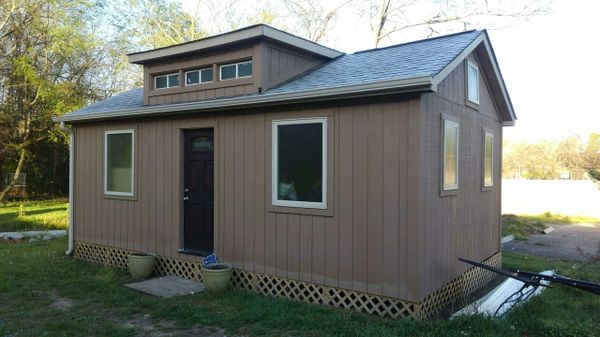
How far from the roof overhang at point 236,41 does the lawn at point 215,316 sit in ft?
11.0

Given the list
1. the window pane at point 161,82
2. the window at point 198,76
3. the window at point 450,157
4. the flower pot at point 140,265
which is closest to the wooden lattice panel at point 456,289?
the window at point 450,157

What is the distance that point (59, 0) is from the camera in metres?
19.1

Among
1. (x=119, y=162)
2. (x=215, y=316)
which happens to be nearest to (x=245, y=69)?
(x=119, y=162)

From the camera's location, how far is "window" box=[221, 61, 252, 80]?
6.52m

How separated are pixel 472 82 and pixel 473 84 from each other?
6cm

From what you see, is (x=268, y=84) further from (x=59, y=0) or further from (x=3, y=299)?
(x=59, y=0)

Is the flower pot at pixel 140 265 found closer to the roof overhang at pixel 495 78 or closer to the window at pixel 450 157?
the window at pixel 450 157

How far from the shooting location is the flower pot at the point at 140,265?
6832 millimetres

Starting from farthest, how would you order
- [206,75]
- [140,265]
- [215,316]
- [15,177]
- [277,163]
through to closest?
[15,177] → [206,75] → [140,265] → [277,163] → [215,316]

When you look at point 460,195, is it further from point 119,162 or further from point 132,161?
point 119,162

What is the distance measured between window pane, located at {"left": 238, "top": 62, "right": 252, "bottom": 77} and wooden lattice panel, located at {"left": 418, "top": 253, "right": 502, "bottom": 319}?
12.2 ft

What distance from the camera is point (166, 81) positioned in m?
7.57

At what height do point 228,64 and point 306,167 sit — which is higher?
point 228,64

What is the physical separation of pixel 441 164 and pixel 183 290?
3590mm
